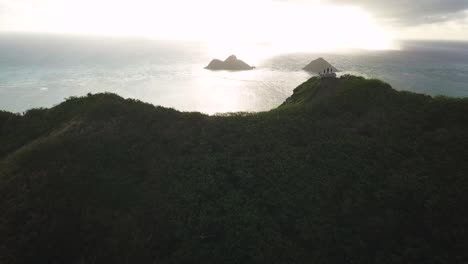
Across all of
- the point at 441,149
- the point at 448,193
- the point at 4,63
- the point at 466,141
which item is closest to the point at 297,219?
the point at 448,193

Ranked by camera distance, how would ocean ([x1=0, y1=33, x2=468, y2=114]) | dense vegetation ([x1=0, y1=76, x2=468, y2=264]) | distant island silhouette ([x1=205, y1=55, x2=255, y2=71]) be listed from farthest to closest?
distant island silhouette ([x1=205, y1=55, x2=255, y2=71]), ocean ([x1=0, y1=33, x2=468, y2=114]), dense vegetation ([x1=0, y1=76, x2=468, y2=264])

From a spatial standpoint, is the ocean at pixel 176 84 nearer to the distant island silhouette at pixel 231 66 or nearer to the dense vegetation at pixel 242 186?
the distant island silhouette at pixel 231 66

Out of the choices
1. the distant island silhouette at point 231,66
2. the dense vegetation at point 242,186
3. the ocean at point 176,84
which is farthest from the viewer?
the distant island silhouette at point 231,66

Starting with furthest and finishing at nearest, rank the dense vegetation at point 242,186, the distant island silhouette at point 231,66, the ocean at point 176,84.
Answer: the distant island silhouette at point 231,66 < the ocean at point 176,84 < the dense vegetation at point 242,186

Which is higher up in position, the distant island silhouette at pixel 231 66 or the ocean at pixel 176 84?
the distant island silhouette at pixel 231 66

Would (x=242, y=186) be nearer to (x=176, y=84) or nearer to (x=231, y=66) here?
(x=176, y=84)

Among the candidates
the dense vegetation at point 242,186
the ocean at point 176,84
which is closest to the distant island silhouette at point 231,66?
the ocean at point 176,84

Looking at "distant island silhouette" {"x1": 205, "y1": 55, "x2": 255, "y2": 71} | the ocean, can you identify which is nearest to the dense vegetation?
the ocean

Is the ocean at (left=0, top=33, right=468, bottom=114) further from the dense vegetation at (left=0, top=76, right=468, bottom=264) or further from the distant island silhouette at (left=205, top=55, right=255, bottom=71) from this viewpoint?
the dense vegetation at (left=0, top=76, right=468, bottom=264)

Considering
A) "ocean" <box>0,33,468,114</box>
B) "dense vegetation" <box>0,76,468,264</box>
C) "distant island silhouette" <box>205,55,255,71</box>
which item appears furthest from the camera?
"distant island silhouette" <box>205,55,255,71</box>

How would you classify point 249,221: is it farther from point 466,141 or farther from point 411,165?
point 466,141
